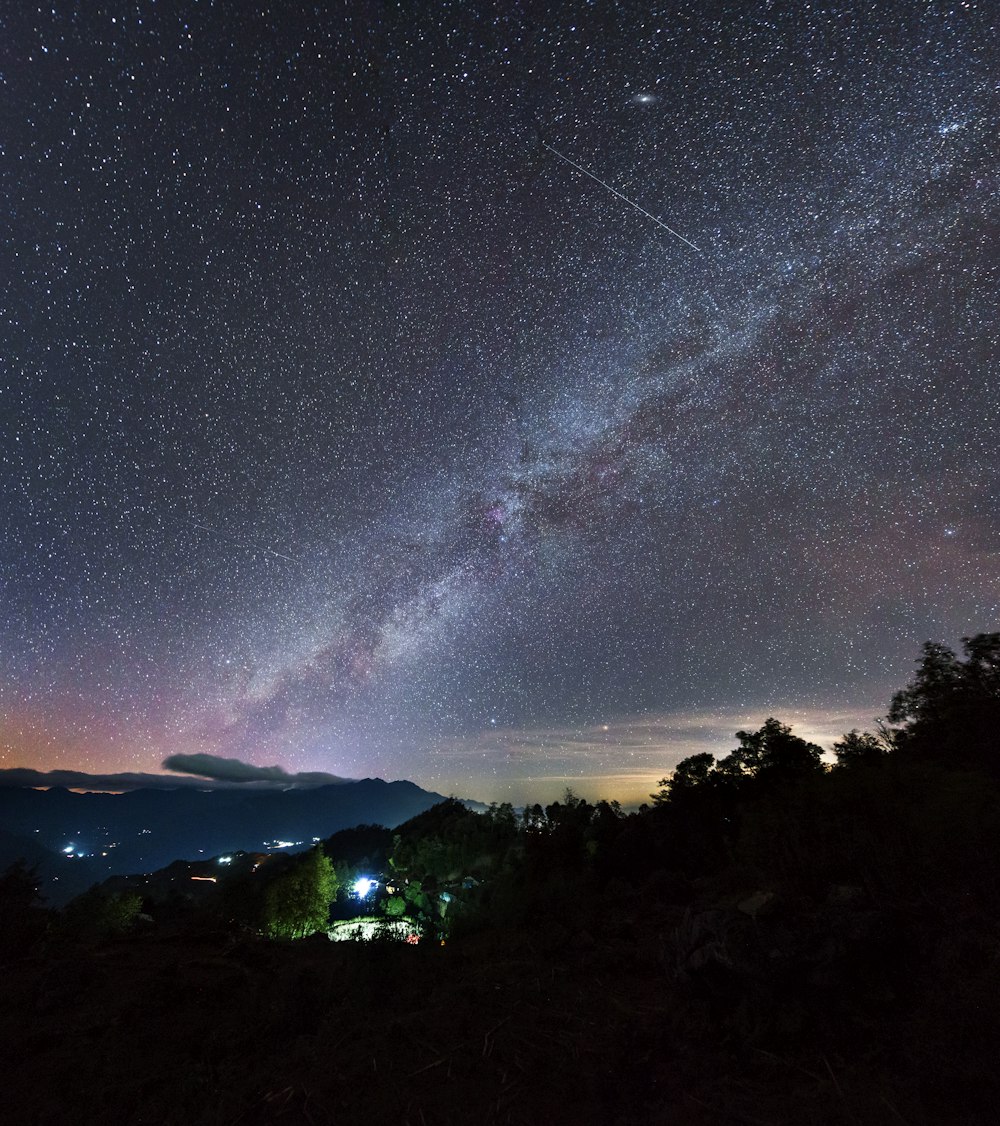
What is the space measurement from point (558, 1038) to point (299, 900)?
4464 centimetres

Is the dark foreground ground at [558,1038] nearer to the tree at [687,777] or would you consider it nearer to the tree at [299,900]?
the tree at [687,777]

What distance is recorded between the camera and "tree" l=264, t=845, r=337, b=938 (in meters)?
40.7

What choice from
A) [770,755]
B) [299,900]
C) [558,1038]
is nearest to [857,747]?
[770,755]

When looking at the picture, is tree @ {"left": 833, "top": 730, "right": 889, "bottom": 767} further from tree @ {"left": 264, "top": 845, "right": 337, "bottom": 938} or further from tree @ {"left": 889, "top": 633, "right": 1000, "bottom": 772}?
tree @ {"left": 264, "top": 845, "right": 337, "bottom": 938}

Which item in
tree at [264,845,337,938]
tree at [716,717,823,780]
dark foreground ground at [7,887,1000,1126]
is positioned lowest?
tree at [264,845,337,938]

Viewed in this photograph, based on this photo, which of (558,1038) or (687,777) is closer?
(558,1038)

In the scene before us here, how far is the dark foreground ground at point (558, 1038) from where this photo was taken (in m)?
5.62

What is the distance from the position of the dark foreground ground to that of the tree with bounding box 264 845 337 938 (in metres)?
37.8

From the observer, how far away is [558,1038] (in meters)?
7.21

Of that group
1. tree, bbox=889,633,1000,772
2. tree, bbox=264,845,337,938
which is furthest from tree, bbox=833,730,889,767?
tree, bbox=264,845,337,938

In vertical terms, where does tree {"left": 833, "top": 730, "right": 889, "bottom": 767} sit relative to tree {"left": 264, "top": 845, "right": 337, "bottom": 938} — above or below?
above

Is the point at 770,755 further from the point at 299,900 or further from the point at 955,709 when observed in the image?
the point at 299,900

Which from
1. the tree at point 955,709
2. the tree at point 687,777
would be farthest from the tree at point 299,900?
the tree at point 955,709

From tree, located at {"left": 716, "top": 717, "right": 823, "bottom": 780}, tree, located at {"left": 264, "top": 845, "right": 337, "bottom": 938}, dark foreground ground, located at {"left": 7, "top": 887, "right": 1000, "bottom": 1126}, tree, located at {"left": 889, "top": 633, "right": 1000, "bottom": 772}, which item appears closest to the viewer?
dark foreground ground, located at {"left": 7, "top": 887, "right": 1000, "bottom": 1126}
